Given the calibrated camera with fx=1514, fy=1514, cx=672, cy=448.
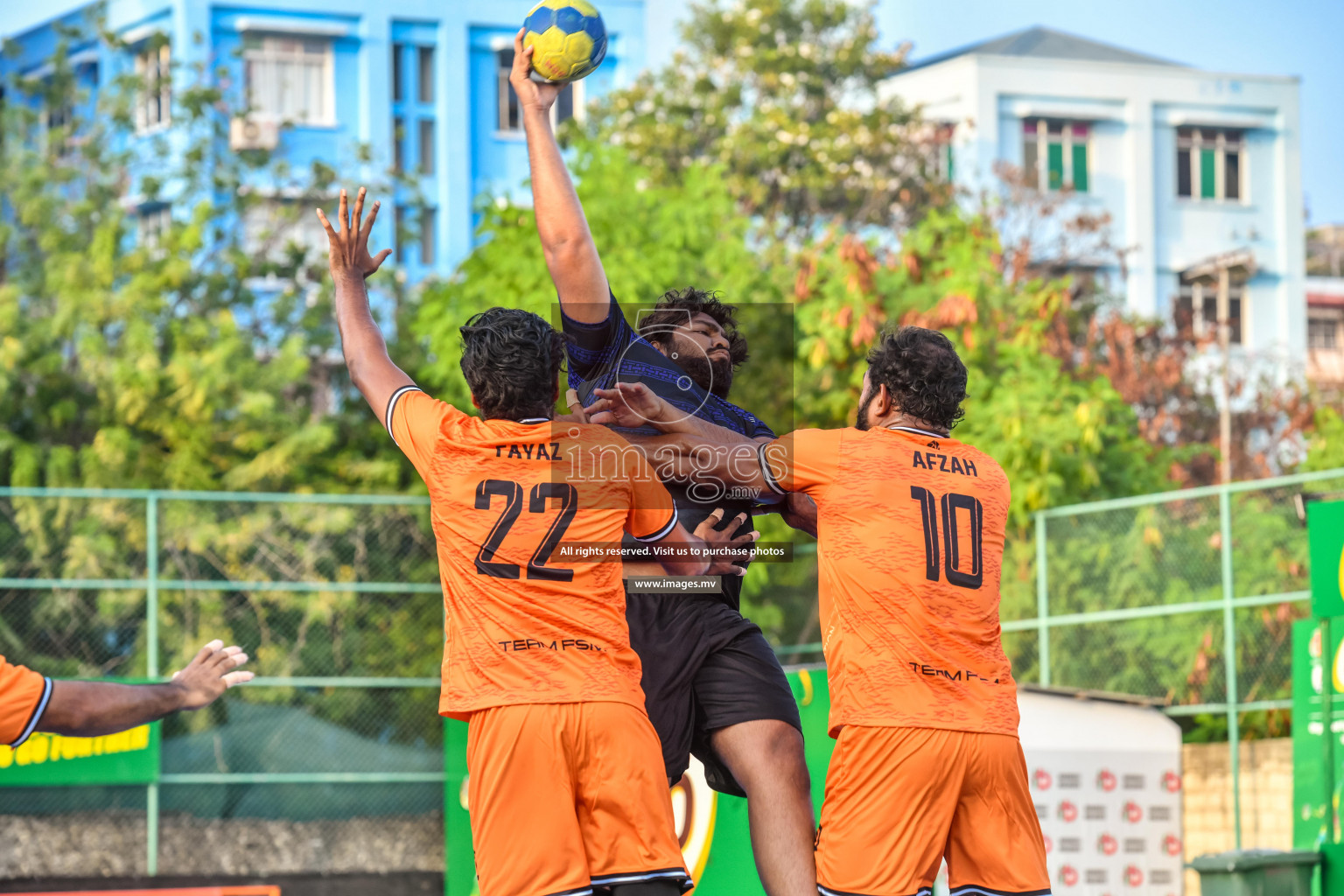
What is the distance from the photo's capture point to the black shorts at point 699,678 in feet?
16.0

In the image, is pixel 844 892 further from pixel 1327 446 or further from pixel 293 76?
pixel 293 76

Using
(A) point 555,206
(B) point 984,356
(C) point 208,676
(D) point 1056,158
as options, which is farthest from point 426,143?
(C) point 208,676

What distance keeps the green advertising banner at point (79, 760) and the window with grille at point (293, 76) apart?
19587mm

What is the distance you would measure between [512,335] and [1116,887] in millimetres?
7134

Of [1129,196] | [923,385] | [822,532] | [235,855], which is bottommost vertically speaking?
[235,855]

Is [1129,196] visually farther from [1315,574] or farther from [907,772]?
[907,772]

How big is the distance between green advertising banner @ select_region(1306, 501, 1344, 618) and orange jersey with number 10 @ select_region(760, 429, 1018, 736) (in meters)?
3.88

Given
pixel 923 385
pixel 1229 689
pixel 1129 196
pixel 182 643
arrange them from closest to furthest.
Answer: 1. pixel 923 385
2. pixel 1229 689
3. pixel 182 643
4. pixel 1129 196

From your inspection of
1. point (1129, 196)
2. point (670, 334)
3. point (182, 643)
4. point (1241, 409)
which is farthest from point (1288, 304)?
point (670, 334)

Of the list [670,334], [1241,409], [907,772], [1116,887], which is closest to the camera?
[907,772]

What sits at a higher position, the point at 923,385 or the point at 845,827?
the point at 923,385

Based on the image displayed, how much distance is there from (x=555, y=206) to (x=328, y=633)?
9.29 metres

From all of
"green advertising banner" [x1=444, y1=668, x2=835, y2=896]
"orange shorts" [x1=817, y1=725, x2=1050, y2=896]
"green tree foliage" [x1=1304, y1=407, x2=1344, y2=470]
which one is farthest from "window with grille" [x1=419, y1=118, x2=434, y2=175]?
"orange shorts" [x1=817, y1=725, x2=1050, y2=896]

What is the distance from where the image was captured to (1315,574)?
309 inches
